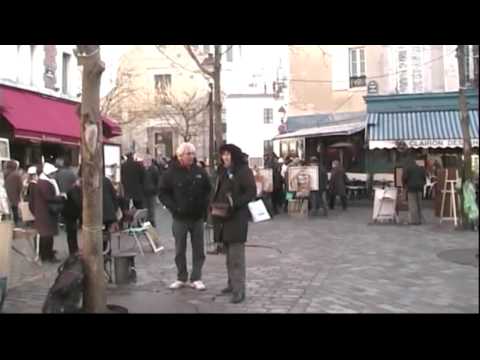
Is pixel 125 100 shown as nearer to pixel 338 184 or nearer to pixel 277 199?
pixel 277 199

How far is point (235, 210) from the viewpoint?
6129 millimetres

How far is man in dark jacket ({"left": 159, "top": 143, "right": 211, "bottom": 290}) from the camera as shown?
659 cm

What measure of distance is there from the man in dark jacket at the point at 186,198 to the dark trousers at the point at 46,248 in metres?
3.17

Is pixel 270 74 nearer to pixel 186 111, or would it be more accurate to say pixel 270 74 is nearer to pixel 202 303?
pixel 186 111

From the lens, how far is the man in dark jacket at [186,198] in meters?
6.59

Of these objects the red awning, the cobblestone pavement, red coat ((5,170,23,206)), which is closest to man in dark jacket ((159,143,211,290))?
the cobblestone pavement

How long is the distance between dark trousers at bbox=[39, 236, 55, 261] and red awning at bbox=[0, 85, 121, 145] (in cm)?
592

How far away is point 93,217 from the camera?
546 cm

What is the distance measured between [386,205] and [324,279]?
638 centimetres

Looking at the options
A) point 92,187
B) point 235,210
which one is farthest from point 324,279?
point 92,187

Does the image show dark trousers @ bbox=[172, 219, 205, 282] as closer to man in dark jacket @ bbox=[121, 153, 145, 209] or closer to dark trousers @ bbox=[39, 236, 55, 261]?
dark trousers @ bbox=[39, 236, 55, 261]

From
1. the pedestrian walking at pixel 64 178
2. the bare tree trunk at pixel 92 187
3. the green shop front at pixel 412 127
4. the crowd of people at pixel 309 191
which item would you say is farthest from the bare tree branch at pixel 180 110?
the bare tree trunk at pixel 92 187

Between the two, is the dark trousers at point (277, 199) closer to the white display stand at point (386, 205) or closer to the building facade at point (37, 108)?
the white display stand at point (386, 205)

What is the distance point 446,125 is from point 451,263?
1167cm
